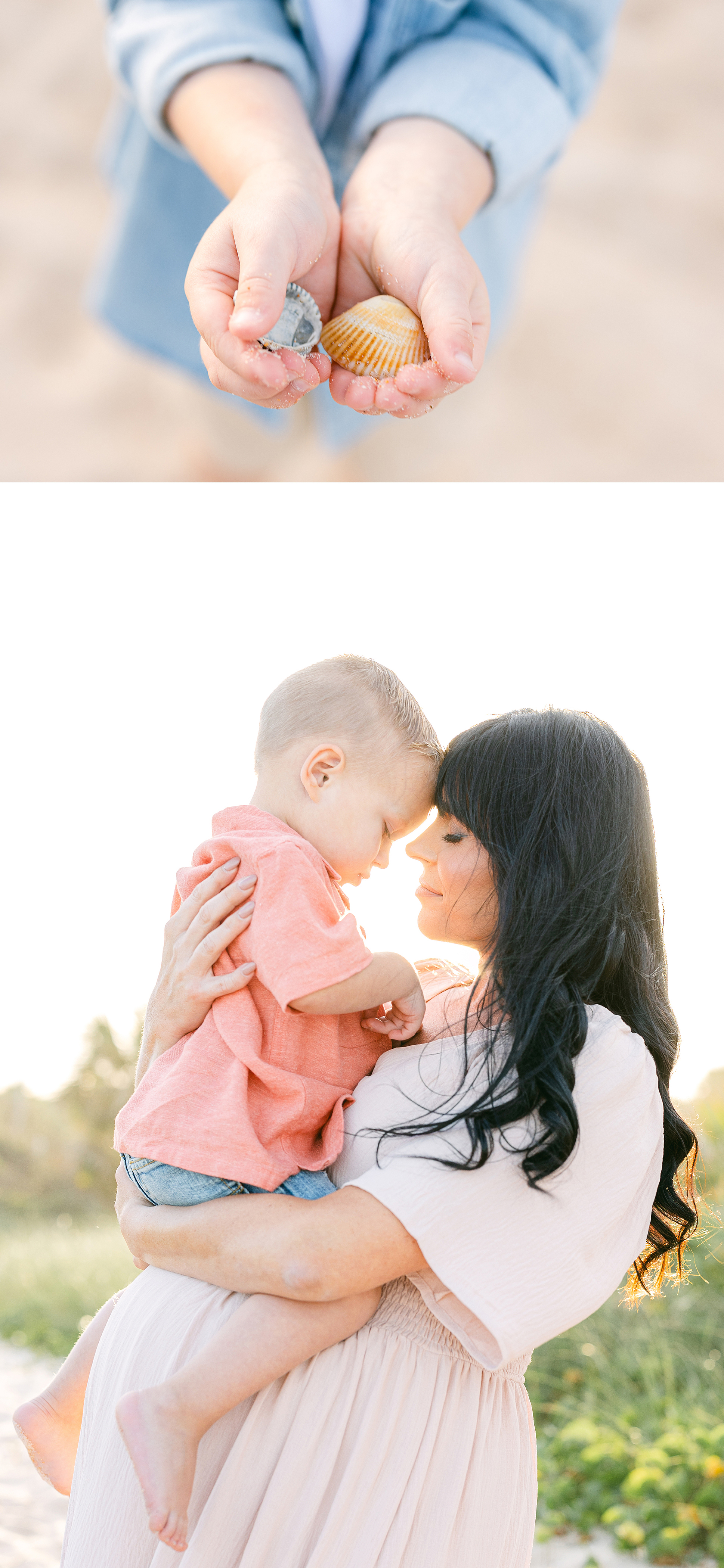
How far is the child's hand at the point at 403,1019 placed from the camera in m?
1.56

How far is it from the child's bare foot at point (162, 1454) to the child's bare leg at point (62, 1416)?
17.3 inches

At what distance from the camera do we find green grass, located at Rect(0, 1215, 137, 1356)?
5273 mm

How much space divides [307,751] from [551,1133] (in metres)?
0.65

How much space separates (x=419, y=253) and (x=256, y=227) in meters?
0.23

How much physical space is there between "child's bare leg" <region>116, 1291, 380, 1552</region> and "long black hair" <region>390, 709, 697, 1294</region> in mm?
257

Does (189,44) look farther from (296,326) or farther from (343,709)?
(343,709)

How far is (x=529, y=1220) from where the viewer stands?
1341 millimetres

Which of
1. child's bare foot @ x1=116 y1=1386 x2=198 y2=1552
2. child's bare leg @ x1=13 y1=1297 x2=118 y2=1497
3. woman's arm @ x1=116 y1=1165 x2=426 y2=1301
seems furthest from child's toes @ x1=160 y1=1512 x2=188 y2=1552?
child's bare leg @ x1=13 y1=1297 x2=118 y2=1497

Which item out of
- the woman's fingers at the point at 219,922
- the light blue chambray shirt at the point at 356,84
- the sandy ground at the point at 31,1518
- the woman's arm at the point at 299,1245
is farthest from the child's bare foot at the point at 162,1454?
the sandy ground at the point at 31,1518

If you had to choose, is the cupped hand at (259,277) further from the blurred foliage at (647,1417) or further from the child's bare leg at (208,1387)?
the blurred foliage at (647,1417)

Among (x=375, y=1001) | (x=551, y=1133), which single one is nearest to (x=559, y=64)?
(x=375, y=1001)

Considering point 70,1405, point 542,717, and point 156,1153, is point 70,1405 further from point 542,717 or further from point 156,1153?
point 542,717

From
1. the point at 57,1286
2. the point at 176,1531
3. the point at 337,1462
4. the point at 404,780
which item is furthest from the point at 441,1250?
the point at 57,1286

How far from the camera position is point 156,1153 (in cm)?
143
